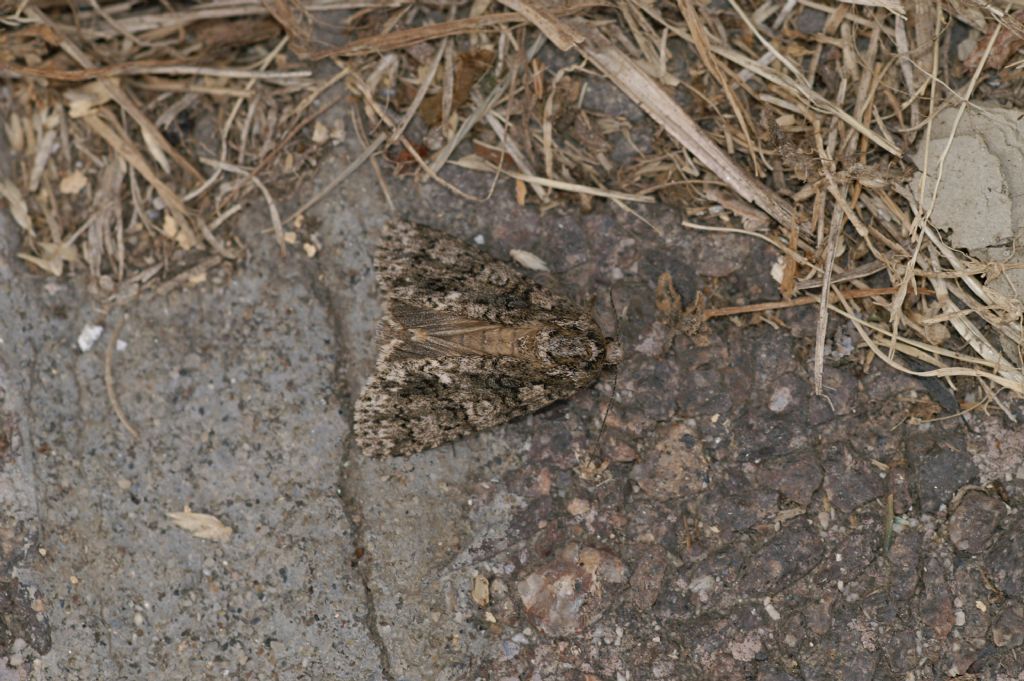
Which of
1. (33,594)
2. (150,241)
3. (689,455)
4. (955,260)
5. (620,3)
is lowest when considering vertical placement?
(33,594)

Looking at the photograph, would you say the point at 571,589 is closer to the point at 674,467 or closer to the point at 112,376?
the point at 674,467

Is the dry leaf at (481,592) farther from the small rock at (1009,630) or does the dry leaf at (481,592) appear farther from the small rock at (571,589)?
the small rock at (1009,630)

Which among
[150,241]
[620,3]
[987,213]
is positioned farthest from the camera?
[150,241]

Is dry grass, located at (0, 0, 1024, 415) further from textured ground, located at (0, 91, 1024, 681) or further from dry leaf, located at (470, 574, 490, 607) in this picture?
dry leaf, located at (470, 574, 490, 607)

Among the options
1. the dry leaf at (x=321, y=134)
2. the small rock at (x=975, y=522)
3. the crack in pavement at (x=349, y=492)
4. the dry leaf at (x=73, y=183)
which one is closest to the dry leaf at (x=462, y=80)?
the dry leaf at (x=321, y=134)

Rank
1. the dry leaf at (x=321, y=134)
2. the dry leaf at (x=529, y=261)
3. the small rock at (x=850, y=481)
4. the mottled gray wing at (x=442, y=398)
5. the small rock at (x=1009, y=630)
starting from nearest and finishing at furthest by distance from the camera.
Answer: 1. the small rock at (x=1009, y=630)
2. the small rock at (x=850, y=481)
3. the mottled gray wing at (x=442, y=398)
4. the dry leaf at (x=529, y=261)
5. the dry leaf at (x=321, y=134)

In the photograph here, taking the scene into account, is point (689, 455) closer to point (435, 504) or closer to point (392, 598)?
point (435, 504)

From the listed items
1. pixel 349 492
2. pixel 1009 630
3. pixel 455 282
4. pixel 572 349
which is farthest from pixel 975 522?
pixel 349 492

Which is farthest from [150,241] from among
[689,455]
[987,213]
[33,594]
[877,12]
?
[987,213]
